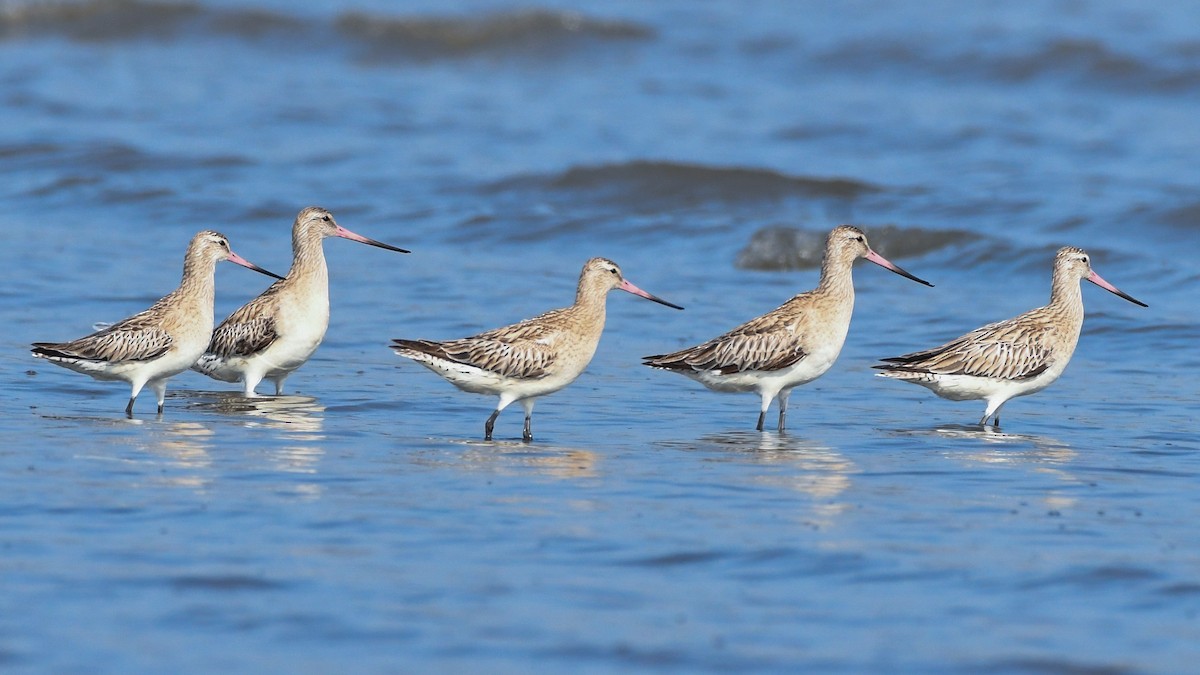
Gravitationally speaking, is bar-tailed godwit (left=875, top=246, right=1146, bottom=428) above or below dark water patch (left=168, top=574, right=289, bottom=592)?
above

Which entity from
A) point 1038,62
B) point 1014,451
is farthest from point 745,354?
point 1038,62

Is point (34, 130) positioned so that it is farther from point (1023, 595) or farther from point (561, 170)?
point (1023, 595)

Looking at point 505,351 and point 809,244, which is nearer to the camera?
point 505,351

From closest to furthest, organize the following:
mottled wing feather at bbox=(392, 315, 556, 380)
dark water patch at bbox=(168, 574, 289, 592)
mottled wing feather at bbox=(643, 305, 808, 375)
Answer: dark water patch at bbox=(168, 574, 289, 592) → mottled wing feather at bbox=(392, 315, 556, 380) → mottled wing feather at bbox=(643, 305, 808, 375)

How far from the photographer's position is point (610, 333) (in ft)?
46.2

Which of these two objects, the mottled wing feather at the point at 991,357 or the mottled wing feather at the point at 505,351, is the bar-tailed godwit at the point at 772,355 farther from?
the mottled wing feather at the point at 505,351

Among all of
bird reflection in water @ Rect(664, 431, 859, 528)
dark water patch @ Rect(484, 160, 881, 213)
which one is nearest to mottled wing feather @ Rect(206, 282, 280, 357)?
bird reflection in water @ Rect(664, 431, 859, 528)

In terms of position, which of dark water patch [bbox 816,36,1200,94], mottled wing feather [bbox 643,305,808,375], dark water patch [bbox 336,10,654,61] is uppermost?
dark water patch [bbox 336,10,654,61]

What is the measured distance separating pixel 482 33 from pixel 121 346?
22.2 metres

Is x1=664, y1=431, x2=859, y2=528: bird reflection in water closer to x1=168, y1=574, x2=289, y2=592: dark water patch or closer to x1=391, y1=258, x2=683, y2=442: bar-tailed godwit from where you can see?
x1=391, y1=258, x2=683, y2=442: bar-tailed godwit

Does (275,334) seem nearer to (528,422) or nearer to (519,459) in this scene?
A: (528,422)

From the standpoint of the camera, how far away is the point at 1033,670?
6.04 metres

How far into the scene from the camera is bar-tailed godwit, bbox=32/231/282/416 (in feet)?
34.6

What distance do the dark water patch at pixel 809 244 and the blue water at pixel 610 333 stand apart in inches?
1.9
